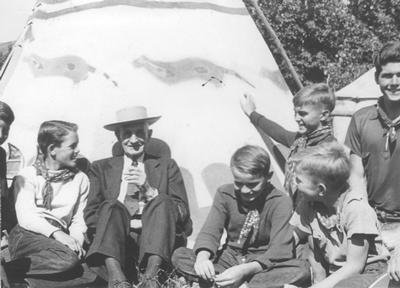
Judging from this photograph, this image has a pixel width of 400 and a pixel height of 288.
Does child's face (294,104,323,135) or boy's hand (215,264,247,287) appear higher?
child's face (294,104,323,135)

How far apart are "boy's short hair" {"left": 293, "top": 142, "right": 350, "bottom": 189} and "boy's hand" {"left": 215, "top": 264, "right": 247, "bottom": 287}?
61 centimetres

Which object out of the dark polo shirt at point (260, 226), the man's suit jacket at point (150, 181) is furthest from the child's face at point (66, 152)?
the dark polo shirt at point (260, 226)

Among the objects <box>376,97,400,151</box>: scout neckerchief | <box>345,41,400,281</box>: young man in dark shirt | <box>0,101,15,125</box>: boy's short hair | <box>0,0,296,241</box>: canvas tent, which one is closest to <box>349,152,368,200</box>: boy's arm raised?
<box>345,41,400,281</box>: young man in dark shirt

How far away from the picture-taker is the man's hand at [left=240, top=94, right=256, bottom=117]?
518cm

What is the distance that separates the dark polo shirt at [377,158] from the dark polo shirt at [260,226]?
458mm

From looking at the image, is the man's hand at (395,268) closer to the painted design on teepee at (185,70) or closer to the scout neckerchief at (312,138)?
the scout neckerchief at (312,138)

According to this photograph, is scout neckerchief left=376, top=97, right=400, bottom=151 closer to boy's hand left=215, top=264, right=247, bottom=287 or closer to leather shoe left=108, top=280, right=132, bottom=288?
boy's hand left=215, top=264, right=247, bottom=287

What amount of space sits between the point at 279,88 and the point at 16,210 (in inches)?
84.1

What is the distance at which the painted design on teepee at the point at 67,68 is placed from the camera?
513 cm

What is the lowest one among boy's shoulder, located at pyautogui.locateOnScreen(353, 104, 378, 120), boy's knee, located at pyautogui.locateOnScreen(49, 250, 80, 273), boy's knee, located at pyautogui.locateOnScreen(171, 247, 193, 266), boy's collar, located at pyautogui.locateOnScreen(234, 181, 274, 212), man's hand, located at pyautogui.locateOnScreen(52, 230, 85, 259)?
boy's knee, located at pyautogui.locateOnScreen(171, 247, 193, 266)

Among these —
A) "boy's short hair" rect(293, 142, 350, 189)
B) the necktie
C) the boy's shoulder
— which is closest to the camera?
"boy's short hair" rect(293, 142, 350, 189)

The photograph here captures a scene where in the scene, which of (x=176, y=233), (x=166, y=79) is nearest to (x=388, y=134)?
(x=176, y=233)

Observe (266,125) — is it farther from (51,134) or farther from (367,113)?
(51,134)

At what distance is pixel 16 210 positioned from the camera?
176 inches
